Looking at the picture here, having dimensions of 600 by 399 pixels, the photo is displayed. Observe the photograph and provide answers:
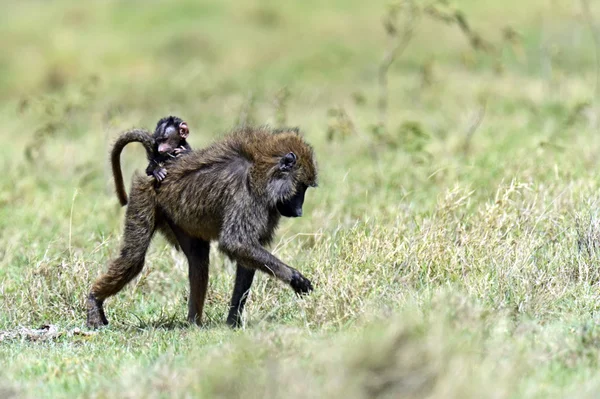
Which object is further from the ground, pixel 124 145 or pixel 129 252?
pixel 124 145

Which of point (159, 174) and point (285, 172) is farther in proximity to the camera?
point (159, 174)

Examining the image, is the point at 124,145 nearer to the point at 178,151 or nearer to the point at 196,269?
the point at 178,151

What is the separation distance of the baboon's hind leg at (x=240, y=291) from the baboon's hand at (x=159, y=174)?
822mm

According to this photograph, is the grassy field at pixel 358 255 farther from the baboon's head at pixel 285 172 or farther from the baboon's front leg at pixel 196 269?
the baboon's head at pixel 285 172

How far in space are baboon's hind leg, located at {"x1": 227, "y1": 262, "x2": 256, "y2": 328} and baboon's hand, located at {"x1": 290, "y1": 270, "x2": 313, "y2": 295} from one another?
1.27 feet

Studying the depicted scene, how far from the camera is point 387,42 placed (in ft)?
71.7

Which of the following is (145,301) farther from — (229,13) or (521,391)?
(229,13)

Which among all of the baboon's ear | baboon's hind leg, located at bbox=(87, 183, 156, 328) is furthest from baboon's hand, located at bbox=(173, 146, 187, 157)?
the baboon's ear

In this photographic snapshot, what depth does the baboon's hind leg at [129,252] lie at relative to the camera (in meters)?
6.77

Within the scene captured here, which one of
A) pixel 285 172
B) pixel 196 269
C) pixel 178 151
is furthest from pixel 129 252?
pixel 285 172

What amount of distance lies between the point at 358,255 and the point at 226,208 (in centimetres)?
93

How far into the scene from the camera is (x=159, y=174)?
6.72 metres

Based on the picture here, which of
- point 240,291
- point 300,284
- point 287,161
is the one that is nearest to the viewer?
point 300,284

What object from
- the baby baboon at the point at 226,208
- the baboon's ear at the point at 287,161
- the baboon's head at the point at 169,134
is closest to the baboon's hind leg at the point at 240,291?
the baby baboon at the point at 226,208
